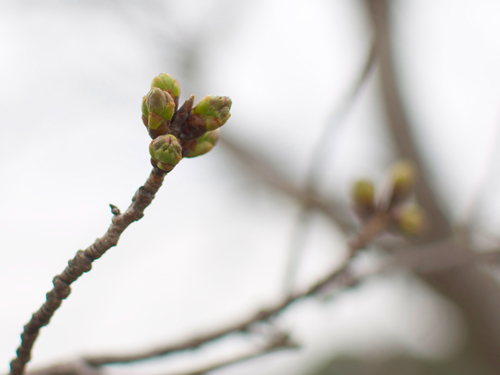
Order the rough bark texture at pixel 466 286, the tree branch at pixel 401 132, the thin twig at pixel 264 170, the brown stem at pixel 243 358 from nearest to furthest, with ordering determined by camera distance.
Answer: the brown stem at pixel 243 358
the rough bark texture at pixel 466 286
the tree branch at pixel 401 132
the thin twig at pixel 264 170

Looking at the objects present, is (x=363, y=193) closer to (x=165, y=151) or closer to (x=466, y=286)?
(x=165, y=151)

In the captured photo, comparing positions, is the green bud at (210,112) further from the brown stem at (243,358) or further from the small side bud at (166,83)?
the brown stem at (243,358)

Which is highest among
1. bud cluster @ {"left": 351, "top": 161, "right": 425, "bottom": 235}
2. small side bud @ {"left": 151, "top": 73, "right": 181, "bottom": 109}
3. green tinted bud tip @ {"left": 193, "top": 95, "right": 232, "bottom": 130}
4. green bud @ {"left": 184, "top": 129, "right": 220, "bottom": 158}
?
bud cluster @ {"left": 351, "top": 161, "right": 425, "bottom": 235}

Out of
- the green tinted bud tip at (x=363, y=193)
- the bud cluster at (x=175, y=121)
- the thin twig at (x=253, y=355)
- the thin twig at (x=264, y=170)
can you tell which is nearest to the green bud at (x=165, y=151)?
the bud cluster at (x=175, y=121)

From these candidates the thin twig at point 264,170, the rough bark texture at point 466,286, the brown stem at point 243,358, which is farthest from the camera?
the thin twig at point 264,170

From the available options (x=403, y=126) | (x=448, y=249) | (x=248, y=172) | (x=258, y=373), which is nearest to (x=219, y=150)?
(x=248, y=172)

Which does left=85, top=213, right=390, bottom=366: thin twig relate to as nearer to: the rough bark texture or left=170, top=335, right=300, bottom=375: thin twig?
left=170, top=335, right=300, bottom=375: thin twig

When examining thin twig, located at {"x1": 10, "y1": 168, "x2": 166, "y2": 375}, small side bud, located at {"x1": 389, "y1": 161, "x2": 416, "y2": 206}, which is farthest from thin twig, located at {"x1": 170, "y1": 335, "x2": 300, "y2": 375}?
small side bud, located at {"x1": 389, "y1": 161, "x2": 416, "y2": 206}

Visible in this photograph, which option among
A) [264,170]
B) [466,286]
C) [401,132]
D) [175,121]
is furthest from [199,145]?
[401,132]
